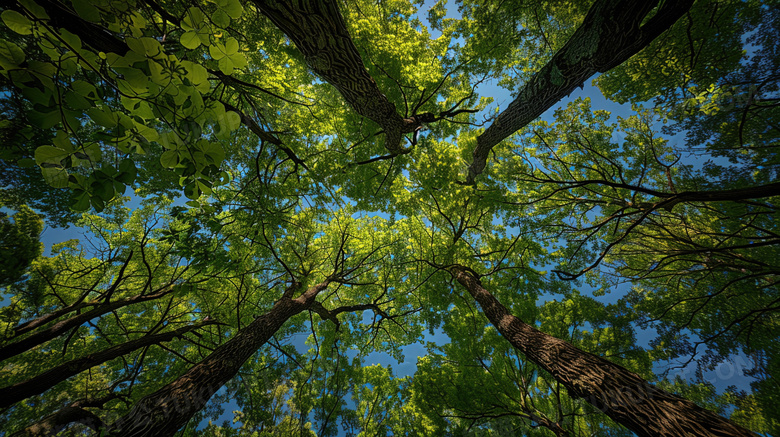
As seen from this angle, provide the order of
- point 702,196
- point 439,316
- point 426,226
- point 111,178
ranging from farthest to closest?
point 426,226 < point 439,316 < point 702,196 < point 111,178

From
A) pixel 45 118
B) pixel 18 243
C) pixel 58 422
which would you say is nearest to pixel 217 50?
pixel 45 118

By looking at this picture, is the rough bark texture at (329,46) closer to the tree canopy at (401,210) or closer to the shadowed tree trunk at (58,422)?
the tree canopy at (401,210)

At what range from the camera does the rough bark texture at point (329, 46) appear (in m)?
2.13

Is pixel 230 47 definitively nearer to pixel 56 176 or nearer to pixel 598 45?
pixel 56 176

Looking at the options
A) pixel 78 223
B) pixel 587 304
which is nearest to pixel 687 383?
pixel 587 304

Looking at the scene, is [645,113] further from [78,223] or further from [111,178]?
[78,223]

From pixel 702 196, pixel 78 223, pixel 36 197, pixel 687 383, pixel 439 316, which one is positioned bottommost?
pixel 687 383

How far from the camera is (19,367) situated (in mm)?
5426

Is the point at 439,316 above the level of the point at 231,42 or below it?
above

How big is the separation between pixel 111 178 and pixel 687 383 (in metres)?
11.8

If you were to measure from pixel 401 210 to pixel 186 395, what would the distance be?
5.27 metres

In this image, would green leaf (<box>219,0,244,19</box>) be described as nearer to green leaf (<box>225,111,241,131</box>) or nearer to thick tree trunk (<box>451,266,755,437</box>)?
green leaf (<box>225,111,241,131</box>)

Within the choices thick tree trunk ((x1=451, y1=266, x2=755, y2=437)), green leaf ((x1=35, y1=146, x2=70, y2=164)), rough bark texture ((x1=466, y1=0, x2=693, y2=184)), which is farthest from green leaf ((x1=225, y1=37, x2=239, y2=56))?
rough bark texture ((x1=466, y1=0, x2=693, y2=184))

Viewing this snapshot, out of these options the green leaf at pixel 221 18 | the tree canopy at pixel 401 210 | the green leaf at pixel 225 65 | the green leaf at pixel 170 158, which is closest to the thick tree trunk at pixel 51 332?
the tree canopy at pixel 401 210
